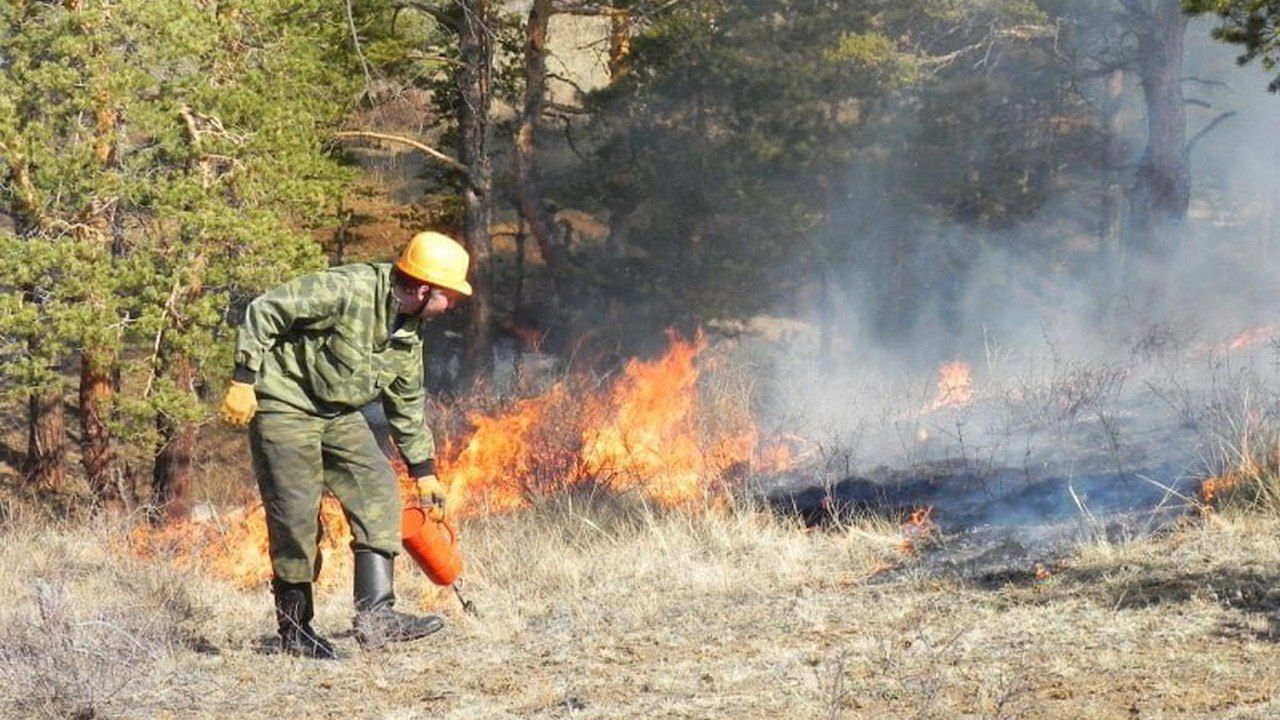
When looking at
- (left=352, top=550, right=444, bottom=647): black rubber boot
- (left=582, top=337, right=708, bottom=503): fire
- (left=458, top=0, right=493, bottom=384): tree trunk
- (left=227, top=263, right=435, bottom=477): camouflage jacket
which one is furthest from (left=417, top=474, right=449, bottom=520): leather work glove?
(left=458, top=0, right=493, bottom=384): tree trunk

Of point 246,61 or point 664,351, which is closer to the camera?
point 246,61

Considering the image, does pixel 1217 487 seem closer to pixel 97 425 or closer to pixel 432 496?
pixel 432 496

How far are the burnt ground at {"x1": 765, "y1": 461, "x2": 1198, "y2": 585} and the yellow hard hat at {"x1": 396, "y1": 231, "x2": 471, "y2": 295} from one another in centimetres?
269

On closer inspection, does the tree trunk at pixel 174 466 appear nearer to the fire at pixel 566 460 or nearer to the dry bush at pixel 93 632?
the fire at pixel 566 460

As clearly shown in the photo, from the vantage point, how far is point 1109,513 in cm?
873

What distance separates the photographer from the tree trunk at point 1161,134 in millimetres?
22812

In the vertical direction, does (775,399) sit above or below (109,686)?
below

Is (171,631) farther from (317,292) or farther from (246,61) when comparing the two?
(246,61)

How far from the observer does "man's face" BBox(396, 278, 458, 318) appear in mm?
6562

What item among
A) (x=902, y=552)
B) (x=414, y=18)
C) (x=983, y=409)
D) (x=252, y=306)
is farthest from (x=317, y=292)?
(x=414, y=18)

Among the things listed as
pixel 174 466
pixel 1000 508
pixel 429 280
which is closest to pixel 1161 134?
pixel 174 466

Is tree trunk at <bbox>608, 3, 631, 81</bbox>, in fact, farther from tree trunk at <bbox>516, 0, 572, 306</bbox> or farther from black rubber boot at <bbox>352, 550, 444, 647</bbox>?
black rubber boot at <bbox>352, 550, 444, 647</bbox>

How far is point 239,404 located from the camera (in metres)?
6.16

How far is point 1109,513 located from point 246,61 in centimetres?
1064
